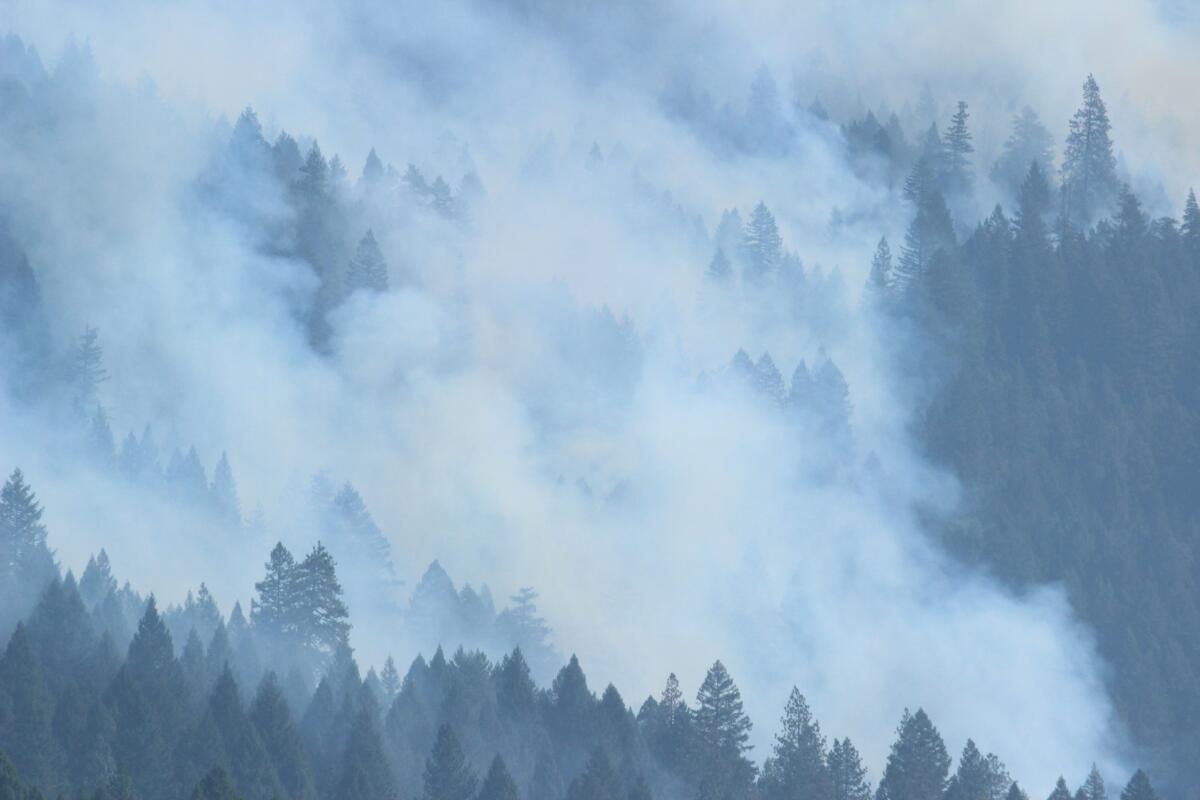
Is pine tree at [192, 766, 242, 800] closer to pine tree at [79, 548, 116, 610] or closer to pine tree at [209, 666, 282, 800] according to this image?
pine tree at [209, 666, 282, 800]

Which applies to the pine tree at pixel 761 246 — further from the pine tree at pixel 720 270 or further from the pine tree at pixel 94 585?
the pine tree at pixel 94 585

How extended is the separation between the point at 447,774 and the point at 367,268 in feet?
241

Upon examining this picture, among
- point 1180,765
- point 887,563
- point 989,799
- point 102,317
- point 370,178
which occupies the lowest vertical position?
point 989,799

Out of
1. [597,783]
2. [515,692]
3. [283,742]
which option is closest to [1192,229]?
[515,692]

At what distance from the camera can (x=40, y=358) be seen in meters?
161

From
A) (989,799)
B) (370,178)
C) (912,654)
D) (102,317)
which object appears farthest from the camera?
(370,178)

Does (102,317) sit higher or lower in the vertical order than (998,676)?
higher

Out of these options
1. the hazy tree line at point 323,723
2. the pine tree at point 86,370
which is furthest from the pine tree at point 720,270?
the hazy tree line at point 323,723

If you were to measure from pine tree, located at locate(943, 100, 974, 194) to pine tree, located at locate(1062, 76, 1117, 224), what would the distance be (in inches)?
355

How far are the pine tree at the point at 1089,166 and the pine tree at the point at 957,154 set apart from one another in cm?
901

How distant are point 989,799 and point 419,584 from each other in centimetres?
4244

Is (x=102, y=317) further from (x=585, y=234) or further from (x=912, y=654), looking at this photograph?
(x=912, y=654)

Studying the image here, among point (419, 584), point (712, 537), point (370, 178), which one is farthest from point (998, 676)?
point (370, 178)

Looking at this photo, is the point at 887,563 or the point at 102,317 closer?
the point at 887,563
